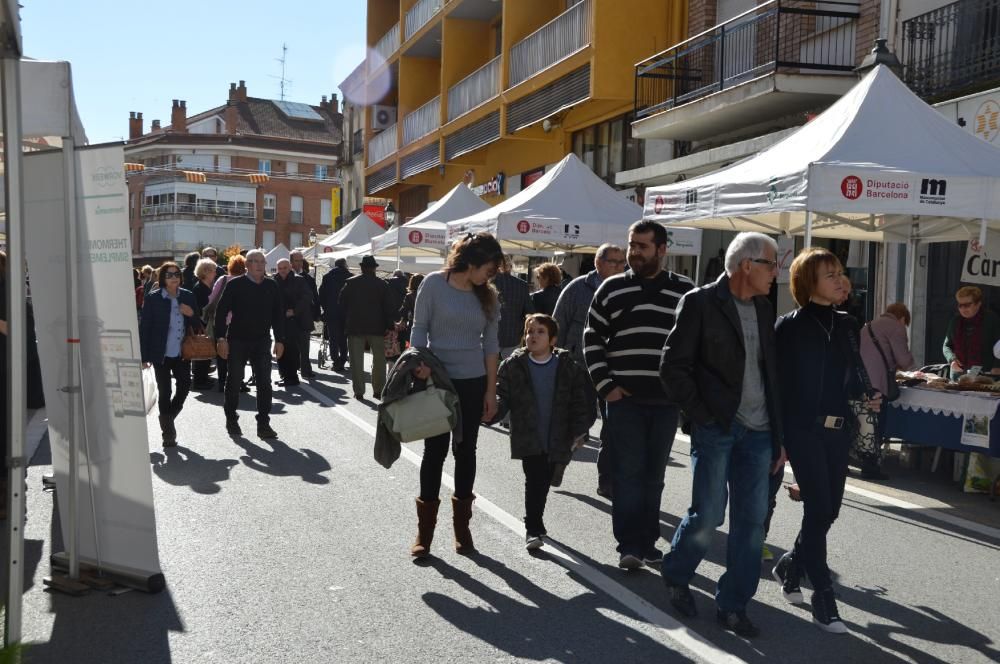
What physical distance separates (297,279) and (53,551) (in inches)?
452

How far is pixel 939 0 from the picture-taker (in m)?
15.4

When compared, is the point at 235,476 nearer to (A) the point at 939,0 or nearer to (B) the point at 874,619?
(B) the point at 874,619

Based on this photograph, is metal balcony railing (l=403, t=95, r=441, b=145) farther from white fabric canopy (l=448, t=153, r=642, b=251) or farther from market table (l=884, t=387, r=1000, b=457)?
market table (l=884, t=387, r=1000, b=457)

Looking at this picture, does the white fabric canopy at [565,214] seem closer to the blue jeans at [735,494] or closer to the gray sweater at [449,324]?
the gray sweater at [449,324]

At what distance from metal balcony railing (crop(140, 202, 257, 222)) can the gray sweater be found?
8377cm

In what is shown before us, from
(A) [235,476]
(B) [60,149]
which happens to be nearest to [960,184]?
(A) [235,476]

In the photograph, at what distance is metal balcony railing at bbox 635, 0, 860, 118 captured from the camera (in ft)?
56.2

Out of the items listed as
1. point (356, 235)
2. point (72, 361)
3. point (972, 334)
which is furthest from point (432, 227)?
point (72, 361)

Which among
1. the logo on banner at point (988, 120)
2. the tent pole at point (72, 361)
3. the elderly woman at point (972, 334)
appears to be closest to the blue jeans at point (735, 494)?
the tent pole at point (72, 361)

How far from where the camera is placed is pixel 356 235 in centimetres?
3105

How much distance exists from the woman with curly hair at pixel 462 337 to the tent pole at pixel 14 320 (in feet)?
7.65

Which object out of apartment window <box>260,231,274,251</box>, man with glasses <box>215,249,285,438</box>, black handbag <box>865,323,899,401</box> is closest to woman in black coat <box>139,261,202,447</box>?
man with glasses <box>215,249,285,438</box>

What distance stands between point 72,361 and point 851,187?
6.46 metres

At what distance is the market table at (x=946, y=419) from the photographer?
8961mm
